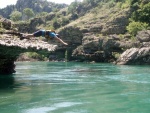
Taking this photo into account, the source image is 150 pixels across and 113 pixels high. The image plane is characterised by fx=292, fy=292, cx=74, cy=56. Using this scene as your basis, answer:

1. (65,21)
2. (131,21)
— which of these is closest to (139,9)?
(131,21)

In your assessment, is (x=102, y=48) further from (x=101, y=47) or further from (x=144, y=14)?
(x=144, y=14)

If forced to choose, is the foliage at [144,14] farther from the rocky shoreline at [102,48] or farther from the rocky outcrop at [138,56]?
the rocky outcrop at [138,56]

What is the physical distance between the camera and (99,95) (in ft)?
58.7

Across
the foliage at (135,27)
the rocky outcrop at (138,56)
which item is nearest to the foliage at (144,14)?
the foliage at (135,27)

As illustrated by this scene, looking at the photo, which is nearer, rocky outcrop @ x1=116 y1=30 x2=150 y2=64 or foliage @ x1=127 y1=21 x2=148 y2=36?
rocky outcrop @ x1=116 y1=30 x2=150 y2=64

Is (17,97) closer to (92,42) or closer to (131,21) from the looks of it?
(92,42)

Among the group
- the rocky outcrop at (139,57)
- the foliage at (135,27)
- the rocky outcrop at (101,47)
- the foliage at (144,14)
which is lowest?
the rocky outcrop at (139,57)

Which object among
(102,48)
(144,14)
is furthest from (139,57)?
(144,14)

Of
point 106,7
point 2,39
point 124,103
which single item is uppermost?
point 106,7

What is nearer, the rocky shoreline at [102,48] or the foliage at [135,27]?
the rocky shoreline at [102,48]

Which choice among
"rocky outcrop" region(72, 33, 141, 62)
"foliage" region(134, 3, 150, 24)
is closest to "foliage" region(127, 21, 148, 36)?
"rocky outcrop" region(72, 33, 141, 62)

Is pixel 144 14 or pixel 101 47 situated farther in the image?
pixel 144 14

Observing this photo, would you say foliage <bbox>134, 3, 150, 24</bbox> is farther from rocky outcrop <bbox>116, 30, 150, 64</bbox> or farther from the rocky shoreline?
rocky outcrop <bbox>116, 30, 150, 64</bbox>

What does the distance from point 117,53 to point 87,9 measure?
5814 cm
